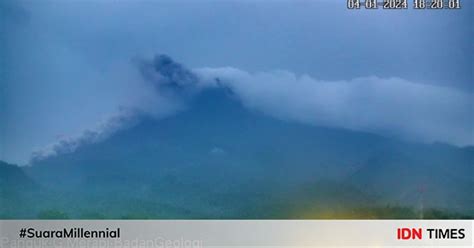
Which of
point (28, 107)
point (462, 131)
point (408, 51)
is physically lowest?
point (462, 131)

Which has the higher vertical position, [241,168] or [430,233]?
[241,168]

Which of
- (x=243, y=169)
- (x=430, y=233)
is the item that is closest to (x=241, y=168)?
(x=243, y=169)

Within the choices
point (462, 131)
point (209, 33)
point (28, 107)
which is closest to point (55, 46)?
point (28, 107)

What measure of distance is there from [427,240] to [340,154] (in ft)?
2.18

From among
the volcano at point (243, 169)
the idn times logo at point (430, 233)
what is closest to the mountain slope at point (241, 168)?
the volcano at point (243, 169)

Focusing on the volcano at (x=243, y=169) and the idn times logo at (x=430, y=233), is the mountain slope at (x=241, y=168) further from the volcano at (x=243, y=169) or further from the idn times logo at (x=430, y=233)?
the idn times logo at (x=430, y=233)

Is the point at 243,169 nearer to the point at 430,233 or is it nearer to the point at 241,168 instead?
the point at 241,168

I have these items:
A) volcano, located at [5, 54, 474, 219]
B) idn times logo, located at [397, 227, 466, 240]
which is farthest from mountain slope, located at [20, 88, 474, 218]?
idn times logo, located at [397, 227, 466, 240]

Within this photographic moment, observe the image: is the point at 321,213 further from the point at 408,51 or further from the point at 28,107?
the point at 28,107

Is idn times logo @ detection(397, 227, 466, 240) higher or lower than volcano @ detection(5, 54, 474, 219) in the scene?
lower

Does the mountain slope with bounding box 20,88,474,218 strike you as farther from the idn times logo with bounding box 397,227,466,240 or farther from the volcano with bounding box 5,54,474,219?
the idn times logo with bounding box 397,227,466,240

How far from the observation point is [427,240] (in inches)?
109

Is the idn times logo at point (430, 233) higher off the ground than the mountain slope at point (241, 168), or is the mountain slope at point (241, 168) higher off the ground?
the mountain slope at point (241, 168)

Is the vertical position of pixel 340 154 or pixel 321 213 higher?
pixel 340 154
